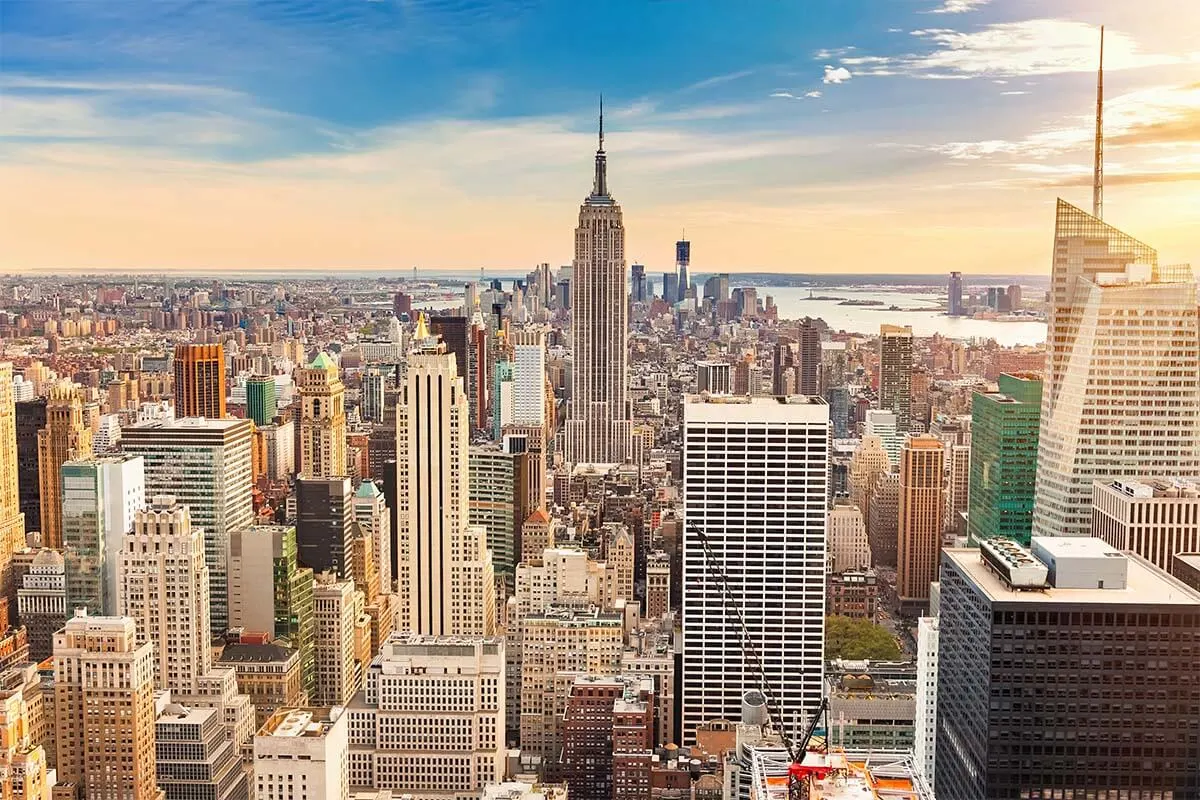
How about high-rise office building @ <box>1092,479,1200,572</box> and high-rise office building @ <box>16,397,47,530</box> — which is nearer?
high-rise office building @ <box>1092,479,1200,572</box>

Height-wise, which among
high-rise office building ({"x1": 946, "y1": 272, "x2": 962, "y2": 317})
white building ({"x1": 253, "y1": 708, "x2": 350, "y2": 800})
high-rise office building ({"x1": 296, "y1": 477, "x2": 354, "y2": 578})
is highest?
high-rise office building ({"x1": 946, "y1": 272, "x2": 962, "y2": 317})

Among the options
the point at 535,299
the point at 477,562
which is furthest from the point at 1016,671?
the point at 535,299

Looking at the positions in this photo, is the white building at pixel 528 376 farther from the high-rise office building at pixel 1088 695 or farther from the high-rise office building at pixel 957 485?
the high-rise office building at pixel 1088 695

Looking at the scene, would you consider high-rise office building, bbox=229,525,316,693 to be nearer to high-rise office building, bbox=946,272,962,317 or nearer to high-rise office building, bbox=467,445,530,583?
high-rise office building, bbox=467,445,530,583

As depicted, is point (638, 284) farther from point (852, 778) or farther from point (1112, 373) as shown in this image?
point (852, 778)

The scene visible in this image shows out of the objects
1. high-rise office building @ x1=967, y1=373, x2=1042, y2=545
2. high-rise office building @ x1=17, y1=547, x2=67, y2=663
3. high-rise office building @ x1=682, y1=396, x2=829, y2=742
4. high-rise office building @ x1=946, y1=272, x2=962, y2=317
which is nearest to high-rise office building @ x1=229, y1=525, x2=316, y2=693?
high-rise office building @ x1=17, y1=547, x2=67, y2=663

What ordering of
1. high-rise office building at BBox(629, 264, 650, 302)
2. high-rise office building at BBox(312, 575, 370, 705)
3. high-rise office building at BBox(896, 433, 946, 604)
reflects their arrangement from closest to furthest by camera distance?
1. high-rise office building at BBox(896, 433, 946, 604)
2. high-rise office building at BBox(312, 575, 370, 705)
3. high-rise office building at BBox(629, 264, 650, 302)

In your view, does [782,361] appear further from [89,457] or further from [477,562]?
[89,457]
